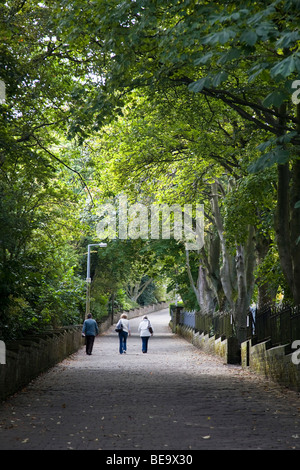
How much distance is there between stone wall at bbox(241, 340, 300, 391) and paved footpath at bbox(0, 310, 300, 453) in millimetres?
258

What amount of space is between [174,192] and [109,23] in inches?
537

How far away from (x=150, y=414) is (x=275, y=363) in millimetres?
5369

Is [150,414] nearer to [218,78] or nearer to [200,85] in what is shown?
[200,85]

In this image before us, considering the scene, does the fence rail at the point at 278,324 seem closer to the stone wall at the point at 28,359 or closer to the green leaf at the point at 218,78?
the stone wall at the point at 28,359

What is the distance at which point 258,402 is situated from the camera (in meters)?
11.0

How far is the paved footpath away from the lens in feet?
24.0

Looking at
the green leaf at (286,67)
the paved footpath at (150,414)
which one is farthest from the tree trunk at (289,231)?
the green leaf at (286,67)

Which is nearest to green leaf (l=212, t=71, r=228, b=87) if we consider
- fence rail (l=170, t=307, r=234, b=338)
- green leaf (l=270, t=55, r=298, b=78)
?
green leaf (l=270, t=55, r=298, b=78)

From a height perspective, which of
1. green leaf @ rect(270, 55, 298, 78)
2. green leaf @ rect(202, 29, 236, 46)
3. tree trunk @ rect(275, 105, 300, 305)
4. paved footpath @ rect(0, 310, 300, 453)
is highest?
green leaf @ rect(202, 29, 236, 46)

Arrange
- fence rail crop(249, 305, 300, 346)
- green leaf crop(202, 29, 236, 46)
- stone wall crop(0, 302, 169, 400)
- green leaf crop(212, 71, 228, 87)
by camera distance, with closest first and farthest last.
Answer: green leaf crop(202, 29, 236, 46)
green leaf crop(212, 71, 228, 87)
stone wall crop(0, 302, 169, 400)
fence rail crop(249, 305, 300, 346)

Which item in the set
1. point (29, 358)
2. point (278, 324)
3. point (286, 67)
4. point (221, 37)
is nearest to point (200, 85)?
point (221, 37)

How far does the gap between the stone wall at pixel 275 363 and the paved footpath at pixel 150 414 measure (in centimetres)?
26

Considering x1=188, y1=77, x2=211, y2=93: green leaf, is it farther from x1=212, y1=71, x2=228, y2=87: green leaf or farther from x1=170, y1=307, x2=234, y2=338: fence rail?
x1=170, y1=307, x2=234, y2=338: fence rail

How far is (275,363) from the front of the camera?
555 inches
